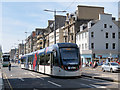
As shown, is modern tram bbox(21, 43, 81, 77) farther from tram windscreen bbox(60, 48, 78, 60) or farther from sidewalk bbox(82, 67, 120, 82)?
sidewalk bbox(82, 67, 120, 82)

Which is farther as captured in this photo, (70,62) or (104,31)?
(104,31)

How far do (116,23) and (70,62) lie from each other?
1834 inches

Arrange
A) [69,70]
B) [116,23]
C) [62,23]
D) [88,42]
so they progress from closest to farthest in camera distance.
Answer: [69,70] → [88,42] → [116,23] → [62,23]

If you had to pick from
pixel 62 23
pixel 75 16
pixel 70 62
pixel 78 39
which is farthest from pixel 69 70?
pixel 62 23

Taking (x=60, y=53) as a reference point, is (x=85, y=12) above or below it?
above

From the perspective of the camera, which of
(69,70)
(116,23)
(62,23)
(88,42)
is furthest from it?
(62,23)

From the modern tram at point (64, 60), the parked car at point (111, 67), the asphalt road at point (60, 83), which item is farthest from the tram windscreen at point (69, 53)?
the parked car at point (111, 67)

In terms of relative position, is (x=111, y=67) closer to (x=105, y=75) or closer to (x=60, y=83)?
(x=105, y=75)

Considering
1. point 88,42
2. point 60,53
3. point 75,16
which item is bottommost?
point 60,53

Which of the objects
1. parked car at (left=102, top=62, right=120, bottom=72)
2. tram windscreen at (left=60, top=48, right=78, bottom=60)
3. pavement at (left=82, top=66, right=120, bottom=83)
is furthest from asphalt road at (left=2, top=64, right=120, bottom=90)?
parked car at (left=102, top=62, right=120, bottom=72)

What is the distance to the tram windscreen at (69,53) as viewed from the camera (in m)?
20.8

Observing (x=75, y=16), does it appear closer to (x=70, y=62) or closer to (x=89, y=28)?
(x=89, y=28)

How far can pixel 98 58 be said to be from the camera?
2357 inches

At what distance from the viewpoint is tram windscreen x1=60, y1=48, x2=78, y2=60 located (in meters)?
20.8
